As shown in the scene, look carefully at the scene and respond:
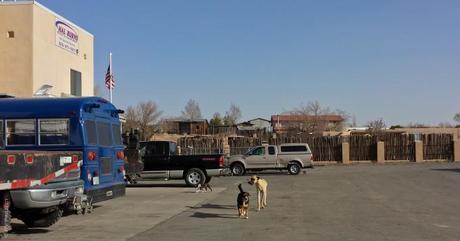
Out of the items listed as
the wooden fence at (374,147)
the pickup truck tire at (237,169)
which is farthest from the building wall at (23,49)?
the wooden fence at (374,147)

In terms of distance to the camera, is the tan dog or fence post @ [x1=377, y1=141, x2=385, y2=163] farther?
fence post @ [x1=377, y1=141, x2=385, y2=163]

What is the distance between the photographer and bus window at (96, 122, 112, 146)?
15273mm

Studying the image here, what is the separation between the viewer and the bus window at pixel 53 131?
14219 mm

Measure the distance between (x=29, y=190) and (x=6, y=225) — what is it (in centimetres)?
71

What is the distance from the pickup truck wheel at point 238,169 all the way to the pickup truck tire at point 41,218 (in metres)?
24.6

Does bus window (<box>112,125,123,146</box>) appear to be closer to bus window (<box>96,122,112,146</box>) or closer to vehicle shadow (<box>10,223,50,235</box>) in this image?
bus window (<box>96,122,112,146</box>)

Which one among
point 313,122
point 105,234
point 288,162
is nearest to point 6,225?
point 105,234

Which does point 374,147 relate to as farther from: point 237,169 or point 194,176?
point 194,176

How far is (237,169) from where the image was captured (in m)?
37.0

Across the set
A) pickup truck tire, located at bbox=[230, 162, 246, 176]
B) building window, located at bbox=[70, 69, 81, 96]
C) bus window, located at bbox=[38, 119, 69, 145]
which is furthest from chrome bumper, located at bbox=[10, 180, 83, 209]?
pickup truck tire, located at bbox=[230, 162, 246, 176]

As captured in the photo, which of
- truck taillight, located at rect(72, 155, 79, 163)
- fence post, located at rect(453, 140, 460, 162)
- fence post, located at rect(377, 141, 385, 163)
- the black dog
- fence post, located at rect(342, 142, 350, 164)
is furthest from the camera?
fence post, located at rect(453, 140, 460, 162)

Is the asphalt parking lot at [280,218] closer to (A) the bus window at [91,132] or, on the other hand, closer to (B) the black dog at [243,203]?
(B) the black dog at [243,203]

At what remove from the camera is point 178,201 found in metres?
19.7

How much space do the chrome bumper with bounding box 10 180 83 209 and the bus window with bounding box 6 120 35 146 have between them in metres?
2.98
